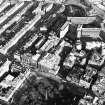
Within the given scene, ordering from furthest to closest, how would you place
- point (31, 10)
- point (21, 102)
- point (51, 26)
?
point (31, 10) → point (51, 26) → point (21, 102)

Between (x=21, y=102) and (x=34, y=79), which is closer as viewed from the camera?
(x=21, y=102)

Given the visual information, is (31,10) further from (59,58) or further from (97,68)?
(97,68)

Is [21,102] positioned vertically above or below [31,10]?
below

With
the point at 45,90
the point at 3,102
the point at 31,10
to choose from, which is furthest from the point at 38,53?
the point at 31,10

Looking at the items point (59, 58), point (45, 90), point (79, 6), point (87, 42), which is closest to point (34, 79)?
point (45, 90)

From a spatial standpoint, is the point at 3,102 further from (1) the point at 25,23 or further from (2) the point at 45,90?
(1) the point at 25,23

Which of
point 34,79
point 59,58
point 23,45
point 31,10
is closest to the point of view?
point 34,79
